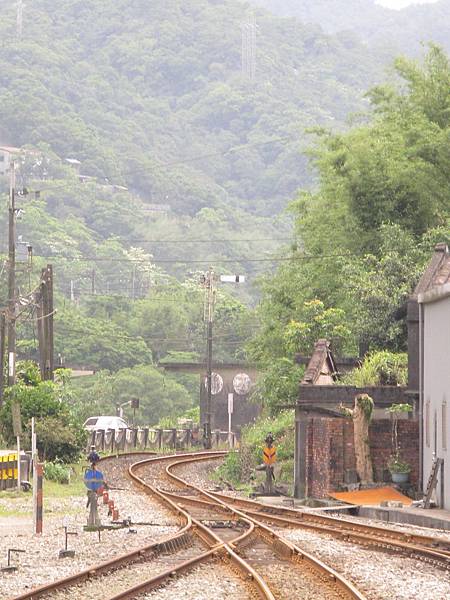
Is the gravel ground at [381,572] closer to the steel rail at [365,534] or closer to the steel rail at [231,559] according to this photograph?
the steel rail at [365,534]

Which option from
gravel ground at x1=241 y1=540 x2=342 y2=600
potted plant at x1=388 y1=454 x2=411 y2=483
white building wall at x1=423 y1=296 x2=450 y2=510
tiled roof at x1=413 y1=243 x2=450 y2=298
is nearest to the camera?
gravel ground at x1=241 y1=540 x2=342 y2=600

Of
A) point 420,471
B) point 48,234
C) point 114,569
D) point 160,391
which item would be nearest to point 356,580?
point 114,569

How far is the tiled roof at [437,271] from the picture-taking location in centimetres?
3216

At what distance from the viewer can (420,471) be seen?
30672 mm

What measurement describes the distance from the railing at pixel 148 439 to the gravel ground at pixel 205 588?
3694cm

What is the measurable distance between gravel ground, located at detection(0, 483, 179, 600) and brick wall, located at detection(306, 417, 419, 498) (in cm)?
413

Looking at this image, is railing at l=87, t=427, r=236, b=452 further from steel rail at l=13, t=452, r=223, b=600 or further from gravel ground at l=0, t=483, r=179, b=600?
steel rail at l=13, t=452, r=223, b=600

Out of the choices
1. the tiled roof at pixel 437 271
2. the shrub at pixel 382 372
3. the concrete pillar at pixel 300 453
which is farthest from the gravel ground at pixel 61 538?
the tiled roof at pixel 437 271

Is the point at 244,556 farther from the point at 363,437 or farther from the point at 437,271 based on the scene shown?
the point at 437,271

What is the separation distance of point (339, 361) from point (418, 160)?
13.0 meters

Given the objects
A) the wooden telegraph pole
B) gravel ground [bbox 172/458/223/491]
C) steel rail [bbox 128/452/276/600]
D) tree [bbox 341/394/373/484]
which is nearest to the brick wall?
tree [bbox 341/394/373/484]

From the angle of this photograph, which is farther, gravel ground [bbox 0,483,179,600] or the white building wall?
the white building wall

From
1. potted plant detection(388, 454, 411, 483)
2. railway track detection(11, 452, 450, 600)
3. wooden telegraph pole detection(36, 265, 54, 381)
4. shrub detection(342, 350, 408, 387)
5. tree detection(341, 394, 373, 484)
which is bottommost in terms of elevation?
railway track detection(11, 452, 450, 600)

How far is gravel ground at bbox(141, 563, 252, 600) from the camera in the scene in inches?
547
